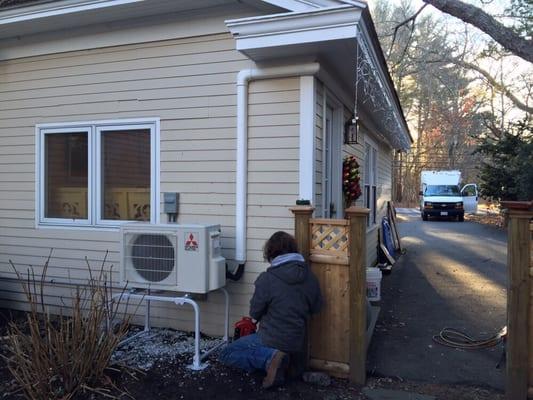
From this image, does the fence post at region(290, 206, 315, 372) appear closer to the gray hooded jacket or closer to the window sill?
the gray hooded jacket

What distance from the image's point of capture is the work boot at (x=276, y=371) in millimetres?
3754

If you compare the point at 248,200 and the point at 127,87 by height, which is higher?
the point at 127,87

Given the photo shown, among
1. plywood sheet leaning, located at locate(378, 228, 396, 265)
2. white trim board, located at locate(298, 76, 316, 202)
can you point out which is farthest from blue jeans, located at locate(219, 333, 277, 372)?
plywood sheet leaning, located at locate(378, 228, 396, 265)

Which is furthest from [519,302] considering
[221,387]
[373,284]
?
[373,284]

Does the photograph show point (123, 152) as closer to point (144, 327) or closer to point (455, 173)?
point (144, 327)

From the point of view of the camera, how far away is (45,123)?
18.7 feet

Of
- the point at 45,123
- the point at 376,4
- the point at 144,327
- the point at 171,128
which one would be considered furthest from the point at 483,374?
the point at 376,4

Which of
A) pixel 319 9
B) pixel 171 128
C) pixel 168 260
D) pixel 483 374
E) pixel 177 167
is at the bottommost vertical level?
pixel 483 374

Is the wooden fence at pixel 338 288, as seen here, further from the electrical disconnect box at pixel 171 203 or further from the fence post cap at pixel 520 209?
the electrical disconnect box at pixel 171 203

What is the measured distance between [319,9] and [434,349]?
133 inches

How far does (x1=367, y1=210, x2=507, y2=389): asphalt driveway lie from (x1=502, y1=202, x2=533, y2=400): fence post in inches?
14.5

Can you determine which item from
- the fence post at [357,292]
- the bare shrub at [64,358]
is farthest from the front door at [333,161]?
the bare shrub at [64,358]

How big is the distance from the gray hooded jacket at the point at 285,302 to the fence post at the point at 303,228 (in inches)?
11.6

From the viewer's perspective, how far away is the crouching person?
12.2 ft
